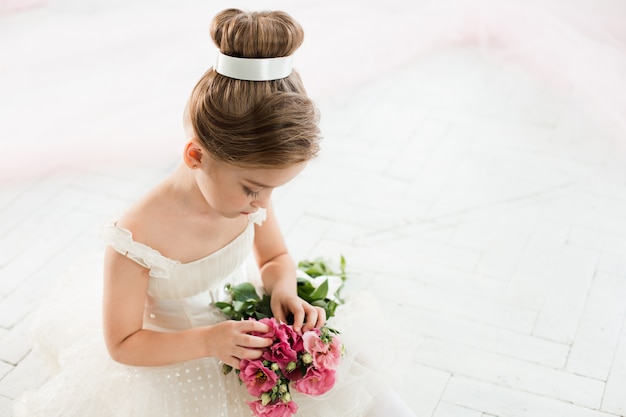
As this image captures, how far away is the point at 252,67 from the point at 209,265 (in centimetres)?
50

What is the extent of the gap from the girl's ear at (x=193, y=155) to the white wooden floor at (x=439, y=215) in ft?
2.34

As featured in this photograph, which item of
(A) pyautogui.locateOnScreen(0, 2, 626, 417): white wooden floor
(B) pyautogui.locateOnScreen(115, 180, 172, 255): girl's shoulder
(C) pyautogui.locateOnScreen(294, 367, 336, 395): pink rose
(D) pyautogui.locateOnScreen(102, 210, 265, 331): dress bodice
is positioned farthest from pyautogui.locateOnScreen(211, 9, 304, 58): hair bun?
(A) pyautogui.locateOnScreen(0, 2, 626, 417): white wooden floor

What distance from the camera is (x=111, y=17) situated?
3389 millimetres

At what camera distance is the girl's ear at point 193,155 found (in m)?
1.54

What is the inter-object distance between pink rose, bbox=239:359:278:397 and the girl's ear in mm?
371

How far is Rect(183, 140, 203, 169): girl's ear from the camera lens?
1540 mm

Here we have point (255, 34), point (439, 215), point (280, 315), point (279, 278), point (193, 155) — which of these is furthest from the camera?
point (439, 215)

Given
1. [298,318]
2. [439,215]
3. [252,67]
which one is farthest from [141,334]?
[439,215]

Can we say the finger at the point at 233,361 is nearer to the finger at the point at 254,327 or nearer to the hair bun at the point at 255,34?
the finger at the point at 254,327

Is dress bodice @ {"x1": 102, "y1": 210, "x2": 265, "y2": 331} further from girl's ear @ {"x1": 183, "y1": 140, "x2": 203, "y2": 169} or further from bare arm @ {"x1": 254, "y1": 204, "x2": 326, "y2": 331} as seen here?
girl's ear @ {"x1": 183, "y1": 140, "x2": 203, "y2": 169}

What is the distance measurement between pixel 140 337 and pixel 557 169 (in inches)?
73.7

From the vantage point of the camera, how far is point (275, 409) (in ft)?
5.09

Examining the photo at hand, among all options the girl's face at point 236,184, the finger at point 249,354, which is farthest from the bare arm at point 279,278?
the girl's face at point 236,184

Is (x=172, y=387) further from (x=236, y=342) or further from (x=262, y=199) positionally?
(x=262, y=199)
